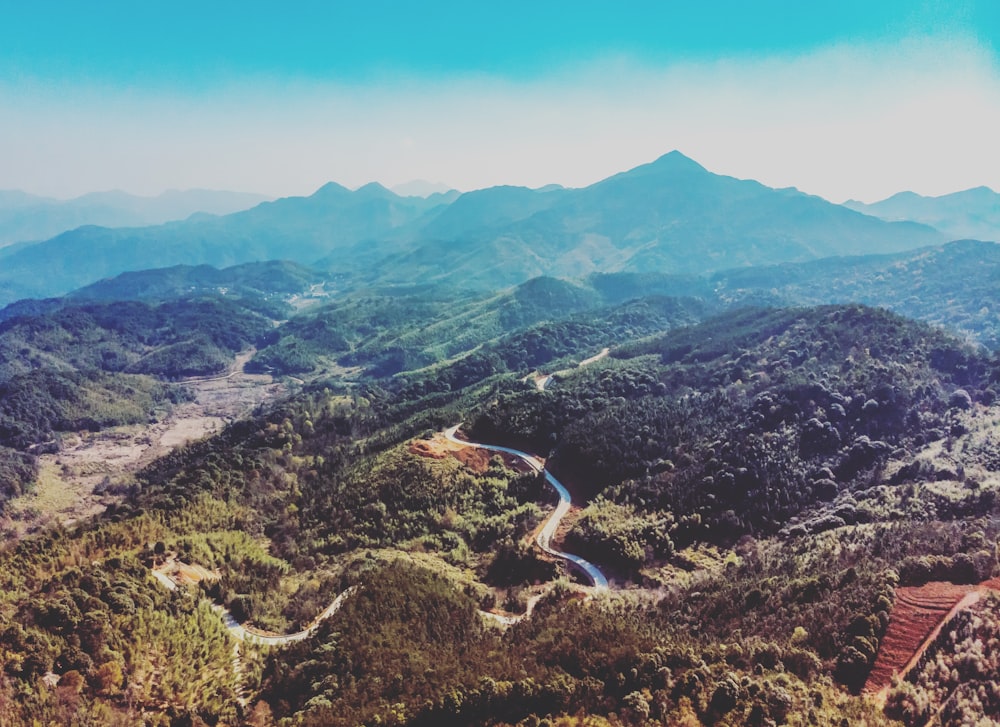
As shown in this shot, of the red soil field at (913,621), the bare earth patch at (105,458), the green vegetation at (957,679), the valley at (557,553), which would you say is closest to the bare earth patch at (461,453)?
the valley at (557,553)

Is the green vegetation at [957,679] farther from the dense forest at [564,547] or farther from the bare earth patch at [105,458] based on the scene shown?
the bare earth patch at [105,458]

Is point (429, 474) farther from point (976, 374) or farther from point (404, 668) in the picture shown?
point (976, 374)

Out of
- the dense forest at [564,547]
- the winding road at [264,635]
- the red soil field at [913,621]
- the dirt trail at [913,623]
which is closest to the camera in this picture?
the dirt trail at [913,623]

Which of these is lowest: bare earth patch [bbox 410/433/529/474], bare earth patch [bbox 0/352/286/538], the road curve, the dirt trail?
bare earth patch [bbox 0/352/286/538]

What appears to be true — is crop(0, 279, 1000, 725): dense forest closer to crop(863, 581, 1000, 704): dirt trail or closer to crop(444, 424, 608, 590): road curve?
crop(863, 581, 1000, 704): dirt trail

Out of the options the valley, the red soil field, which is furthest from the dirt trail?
the valley

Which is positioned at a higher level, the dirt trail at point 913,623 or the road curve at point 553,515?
the dirt trail at point 913,623

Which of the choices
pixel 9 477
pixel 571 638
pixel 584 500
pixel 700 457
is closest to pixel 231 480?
pixel 584 500
